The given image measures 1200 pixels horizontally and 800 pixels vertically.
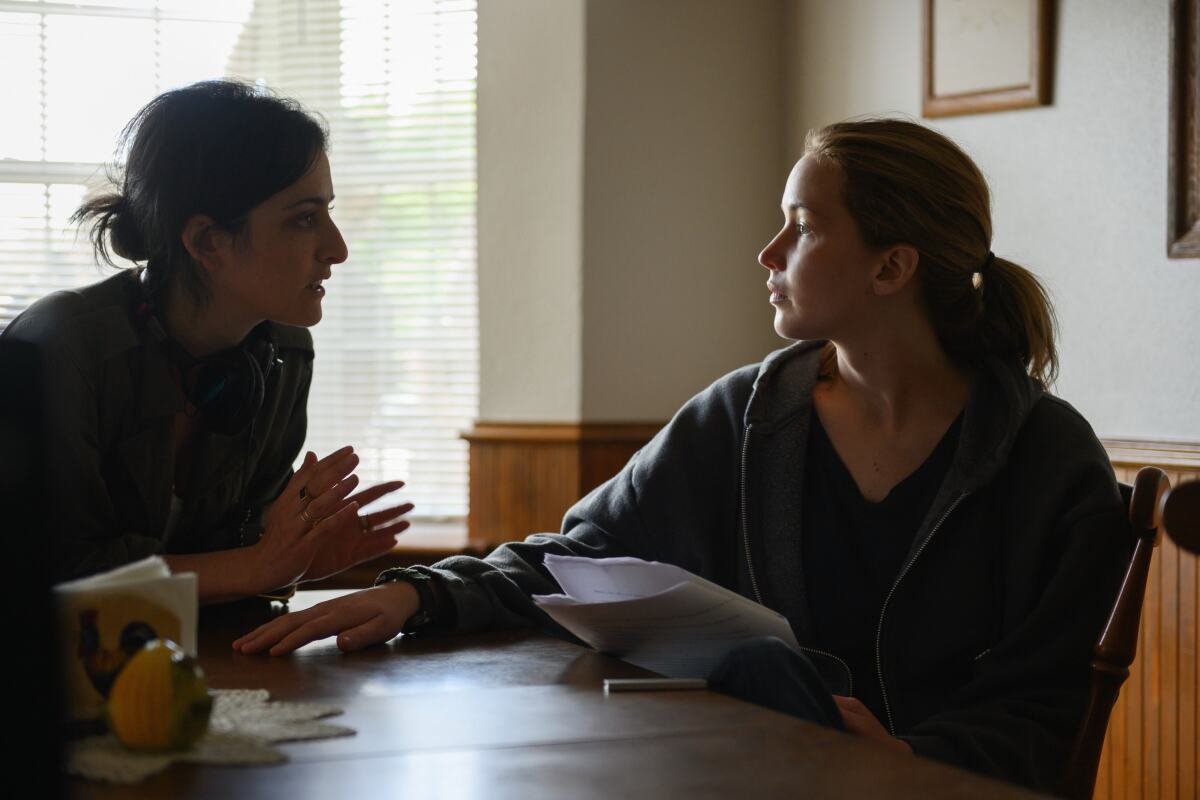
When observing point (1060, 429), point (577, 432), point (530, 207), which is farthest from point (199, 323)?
point (530, 207)

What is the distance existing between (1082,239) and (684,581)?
1.73m

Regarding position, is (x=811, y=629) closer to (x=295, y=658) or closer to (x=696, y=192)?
(x=295, y=658)

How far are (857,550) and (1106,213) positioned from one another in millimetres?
1197

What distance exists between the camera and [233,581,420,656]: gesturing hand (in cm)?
137

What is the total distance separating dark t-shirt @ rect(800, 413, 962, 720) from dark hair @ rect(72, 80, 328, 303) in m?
0.94

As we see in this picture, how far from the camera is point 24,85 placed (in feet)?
12.2

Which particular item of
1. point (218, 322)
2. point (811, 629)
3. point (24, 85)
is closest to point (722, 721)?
point (811, 629)

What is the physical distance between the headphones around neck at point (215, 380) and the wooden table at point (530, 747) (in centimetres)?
58

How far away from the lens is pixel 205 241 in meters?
1.92

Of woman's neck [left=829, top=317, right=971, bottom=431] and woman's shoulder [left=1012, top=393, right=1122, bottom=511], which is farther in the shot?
woman's neck [left=829, top=317, right=971, bottom=431]

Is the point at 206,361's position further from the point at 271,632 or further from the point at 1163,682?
the point at 1163,682

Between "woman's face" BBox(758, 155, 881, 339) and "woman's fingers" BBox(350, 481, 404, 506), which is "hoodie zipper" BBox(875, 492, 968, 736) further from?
"woman's fingers" BBox(350, 481, 404, 506)

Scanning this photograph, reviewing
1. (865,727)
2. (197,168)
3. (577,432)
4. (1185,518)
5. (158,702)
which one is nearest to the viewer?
(158,702)

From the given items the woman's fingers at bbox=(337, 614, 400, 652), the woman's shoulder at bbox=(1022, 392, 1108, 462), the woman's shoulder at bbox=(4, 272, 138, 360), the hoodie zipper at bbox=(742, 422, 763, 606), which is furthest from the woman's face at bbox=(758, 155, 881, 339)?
the woman's shoulder at bbox=(4, 272, 138, 360)
